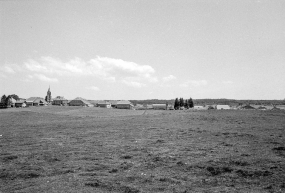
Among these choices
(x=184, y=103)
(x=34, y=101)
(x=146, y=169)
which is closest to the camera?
(x=146, y=169)

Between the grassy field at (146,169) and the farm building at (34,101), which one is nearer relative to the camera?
the grassy field at (146,169)

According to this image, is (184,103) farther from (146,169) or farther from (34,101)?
(146,169)

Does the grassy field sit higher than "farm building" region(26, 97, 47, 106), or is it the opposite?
"farm building" region(26, 97, 47, 106)

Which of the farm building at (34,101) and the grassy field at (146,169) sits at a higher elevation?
the farm building at (34,101)

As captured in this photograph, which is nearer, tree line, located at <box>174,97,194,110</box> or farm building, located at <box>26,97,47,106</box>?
farm building, located at <box>26,97,47,106</box>

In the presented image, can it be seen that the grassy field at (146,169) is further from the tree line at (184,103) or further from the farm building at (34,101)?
the farm building at (34,101)

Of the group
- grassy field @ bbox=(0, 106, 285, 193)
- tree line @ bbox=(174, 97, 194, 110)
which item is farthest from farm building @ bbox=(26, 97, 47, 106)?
grassy field @ bbox=(0, 106, 285, 193)

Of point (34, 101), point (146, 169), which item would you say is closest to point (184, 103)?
point (34, 101)

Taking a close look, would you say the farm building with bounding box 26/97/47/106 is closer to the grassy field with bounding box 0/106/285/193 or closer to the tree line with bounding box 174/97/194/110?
the tree line with bounding box 174/97/194/110

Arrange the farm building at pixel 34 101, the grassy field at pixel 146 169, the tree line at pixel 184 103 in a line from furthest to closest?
the tree line at pixel 184 103, the farm building at pixel 34 101, the grassy field at pixel 146 169

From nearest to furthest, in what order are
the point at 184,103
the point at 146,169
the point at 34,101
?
1. the point at 146,169
2. the point at 34,101
3. the point at 184,103

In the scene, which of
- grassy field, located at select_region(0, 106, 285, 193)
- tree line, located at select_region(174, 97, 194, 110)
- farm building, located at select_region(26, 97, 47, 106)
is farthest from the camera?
tree line, located at select_region(174, 97, 194, 110)

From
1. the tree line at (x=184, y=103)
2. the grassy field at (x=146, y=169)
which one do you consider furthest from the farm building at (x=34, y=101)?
the grassy field at (x=146, y=169)

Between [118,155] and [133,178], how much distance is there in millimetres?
4411
